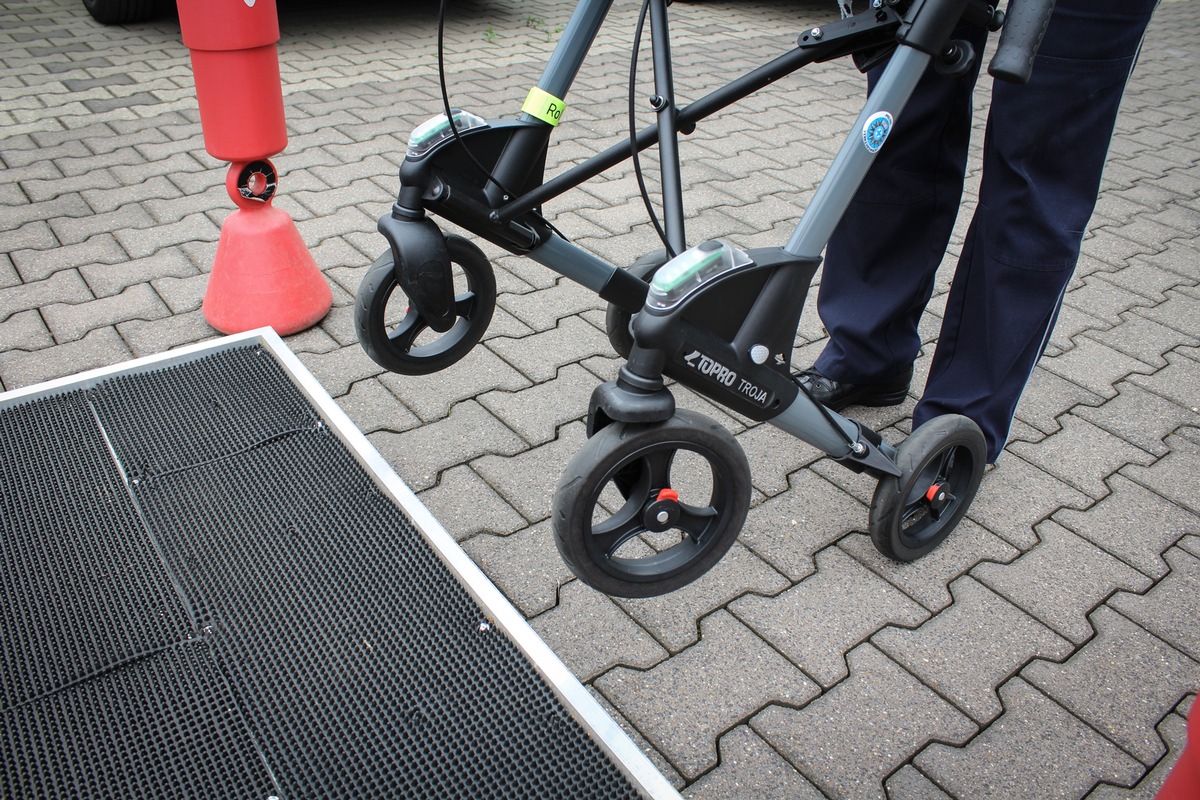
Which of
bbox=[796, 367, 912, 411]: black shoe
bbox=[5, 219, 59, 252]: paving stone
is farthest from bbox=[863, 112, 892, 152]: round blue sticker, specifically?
bbox=[5, 219, 59, 252]: paving stone

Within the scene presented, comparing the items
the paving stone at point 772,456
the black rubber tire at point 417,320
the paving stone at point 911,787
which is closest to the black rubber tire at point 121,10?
the black rubber tire at point 417,320

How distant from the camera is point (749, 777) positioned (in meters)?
1.59

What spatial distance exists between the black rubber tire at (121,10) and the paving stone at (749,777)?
5643 millimetres

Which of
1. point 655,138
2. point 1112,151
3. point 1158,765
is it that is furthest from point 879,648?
point 1112,151

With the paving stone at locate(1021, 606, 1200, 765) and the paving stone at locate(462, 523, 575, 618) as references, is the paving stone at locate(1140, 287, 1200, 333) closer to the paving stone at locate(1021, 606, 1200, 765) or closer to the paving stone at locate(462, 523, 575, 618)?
the paving stone at locate(1021, 606, 1200, 765)

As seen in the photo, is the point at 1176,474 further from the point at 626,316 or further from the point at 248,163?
the point at 248,163

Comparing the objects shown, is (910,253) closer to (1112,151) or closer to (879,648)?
(879,648)

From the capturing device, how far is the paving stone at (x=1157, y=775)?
1.59 m

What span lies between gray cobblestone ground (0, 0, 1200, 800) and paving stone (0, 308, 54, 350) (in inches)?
0.4

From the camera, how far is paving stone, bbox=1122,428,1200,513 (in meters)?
2.33

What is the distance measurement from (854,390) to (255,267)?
5.65 feet

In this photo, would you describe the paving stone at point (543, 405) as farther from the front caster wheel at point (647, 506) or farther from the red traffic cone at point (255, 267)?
the front caster wheel at point (647, 506)

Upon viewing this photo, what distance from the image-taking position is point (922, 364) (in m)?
2.82

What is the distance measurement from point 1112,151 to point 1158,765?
158 inches
